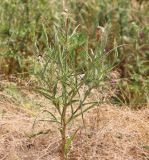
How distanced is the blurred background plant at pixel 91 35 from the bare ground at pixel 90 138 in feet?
1.57

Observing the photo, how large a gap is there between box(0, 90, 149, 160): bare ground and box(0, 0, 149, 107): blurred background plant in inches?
18.8

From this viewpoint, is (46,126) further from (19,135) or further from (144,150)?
(144,150)

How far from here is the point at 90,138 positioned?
297 centimetres

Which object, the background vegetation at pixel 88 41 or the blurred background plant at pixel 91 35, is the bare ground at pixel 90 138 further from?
the blurred background plant at pixel 91 35

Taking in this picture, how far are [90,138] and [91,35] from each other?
176cm

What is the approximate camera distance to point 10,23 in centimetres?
423

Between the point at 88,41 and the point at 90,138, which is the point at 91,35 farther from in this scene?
the point at 90,138

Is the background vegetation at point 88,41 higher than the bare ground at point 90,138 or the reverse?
higher

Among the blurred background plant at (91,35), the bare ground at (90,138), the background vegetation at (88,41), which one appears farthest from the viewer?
the blurred background plant at (91,35)

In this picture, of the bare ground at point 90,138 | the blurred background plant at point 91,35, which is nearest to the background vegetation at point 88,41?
the blurred background plant at point 91,35

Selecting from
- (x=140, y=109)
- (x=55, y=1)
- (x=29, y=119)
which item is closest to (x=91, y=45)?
(x=55, y=1)

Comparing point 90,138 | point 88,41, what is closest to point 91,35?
point 88,41

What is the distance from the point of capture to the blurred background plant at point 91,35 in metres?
3.92

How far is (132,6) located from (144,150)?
90.5 inches
